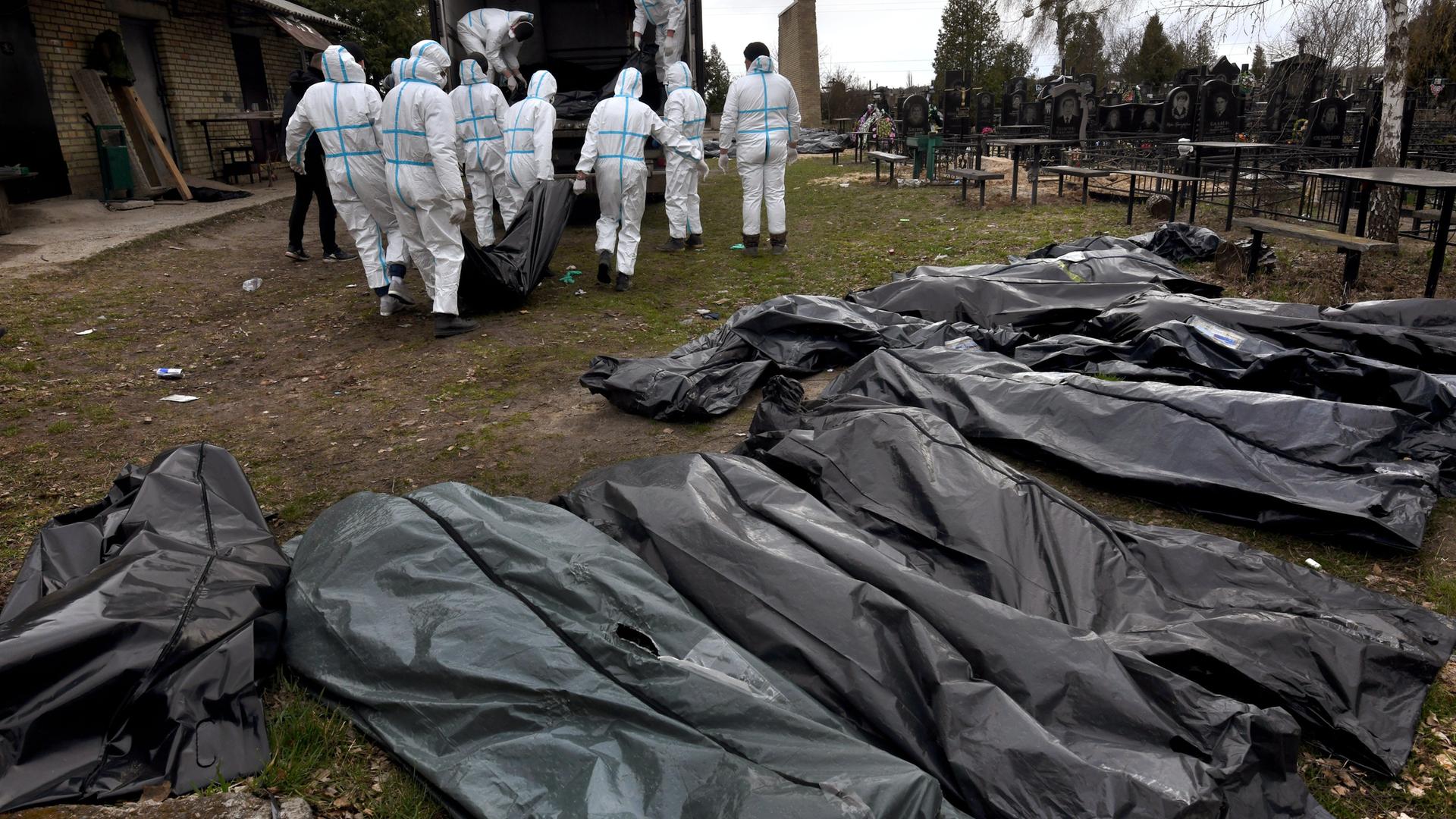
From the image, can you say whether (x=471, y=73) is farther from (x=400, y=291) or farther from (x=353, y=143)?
(x=400, y=291)

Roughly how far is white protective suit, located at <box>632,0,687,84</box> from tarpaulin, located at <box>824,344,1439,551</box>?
7.55 meters

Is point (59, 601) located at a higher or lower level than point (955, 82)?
lower

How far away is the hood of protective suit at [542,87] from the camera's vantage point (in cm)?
806

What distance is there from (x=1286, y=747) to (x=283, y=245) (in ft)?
34.7

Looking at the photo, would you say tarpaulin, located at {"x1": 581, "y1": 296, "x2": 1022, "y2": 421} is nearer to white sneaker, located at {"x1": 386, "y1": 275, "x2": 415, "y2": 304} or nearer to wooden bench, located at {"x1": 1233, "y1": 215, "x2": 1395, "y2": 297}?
white sneaker, located at {"x1": 386, "y1": 275, "x2": 415, "y2": 304}

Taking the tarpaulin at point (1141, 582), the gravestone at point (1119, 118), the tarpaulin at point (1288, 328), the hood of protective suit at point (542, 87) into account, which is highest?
the hood of protective suit at point (542, 87)

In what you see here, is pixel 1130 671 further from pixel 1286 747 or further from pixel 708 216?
pixel 708 216

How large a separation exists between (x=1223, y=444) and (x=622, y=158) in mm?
5595

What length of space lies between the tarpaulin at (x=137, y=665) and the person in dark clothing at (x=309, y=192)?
20.6 feet

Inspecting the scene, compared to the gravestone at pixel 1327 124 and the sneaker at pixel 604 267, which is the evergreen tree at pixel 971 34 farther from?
the sneaker at pixel 604 267

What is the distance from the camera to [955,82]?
2114 centimetres

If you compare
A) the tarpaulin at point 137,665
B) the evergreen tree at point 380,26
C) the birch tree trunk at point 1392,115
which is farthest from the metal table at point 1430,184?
the evergreen tree at point 380,26

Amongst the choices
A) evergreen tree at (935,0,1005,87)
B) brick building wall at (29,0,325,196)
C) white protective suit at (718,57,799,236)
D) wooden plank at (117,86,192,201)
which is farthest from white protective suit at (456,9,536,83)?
evergreen tree at (935,0,1005,87)

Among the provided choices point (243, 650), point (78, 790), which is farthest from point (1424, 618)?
point (78, 790)
